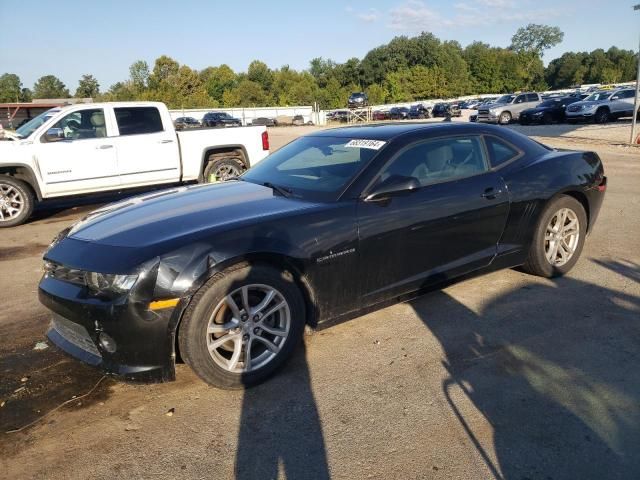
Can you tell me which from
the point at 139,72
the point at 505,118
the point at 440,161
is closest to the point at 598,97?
the point at 505,118

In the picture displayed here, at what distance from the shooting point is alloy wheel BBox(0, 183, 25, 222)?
8.14 m

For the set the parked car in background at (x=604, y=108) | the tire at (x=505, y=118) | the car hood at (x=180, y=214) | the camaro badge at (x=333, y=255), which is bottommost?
the tire at (x=505, y=118)

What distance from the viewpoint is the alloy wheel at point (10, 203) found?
814 centimetres

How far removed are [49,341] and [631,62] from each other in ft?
486

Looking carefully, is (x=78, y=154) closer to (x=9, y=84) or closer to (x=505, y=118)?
(x=505, y=118)

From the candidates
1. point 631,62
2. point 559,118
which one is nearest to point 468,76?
point 631,62

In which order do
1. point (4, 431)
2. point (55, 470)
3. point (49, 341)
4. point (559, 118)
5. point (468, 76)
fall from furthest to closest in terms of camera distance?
point (468, 76), point (559, 118), point (49, 341), point (4, 431), point (55, 470)

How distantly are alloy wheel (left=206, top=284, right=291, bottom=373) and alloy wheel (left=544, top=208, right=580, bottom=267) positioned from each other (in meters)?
2.77

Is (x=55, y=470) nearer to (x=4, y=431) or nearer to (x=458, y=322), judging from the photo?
(x=4, y=431)

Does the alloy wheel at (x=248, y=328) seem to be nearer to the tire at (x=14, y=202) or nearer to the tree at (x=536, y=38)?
the tire at (x=14, y=202)

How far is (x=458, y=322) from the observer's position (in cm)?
394

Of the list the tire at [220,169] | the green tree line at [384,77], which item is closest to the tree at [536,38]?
the green tree line at [384,77]

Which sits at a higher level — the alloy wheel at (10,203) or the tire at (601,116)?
the alloy wheel at (10,203)

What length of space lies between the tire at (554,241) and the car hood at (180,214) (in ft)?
Result: 7.52
